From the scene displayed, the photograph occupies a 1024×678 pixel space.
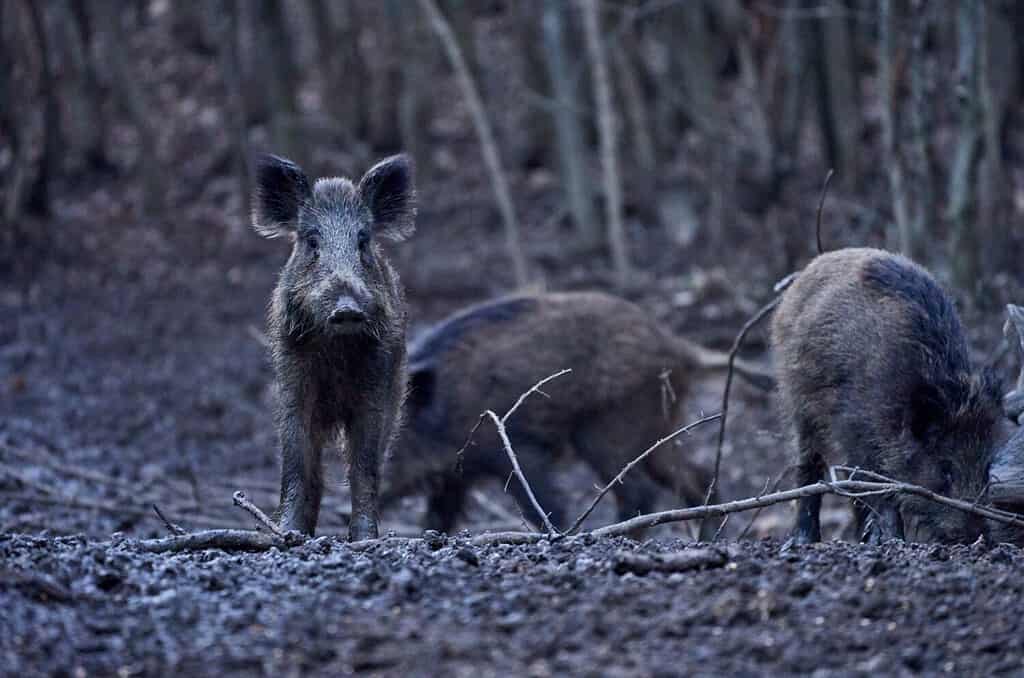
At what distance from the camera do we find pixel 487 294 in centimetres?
1388

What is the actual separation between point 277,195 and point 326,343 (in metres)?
0.80

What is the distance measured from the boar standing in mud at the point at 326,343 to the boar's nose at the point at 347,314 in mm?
151

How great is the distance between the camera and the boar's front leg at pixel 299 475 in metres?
5.89

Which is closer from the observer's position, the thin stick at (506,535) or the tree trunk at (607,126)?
the thin stick at (506,535)

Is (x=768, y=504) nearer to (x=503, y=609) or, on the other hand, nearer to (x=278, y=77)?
(x=503, y=609)

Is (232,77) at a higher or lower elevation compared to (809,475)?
higher

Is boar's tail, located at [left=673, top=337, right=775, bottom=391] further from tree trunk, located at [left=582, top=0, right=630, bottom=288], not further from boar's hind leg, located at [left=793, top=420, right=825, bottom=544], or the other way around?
tree trunk, located at [left=582, top=0, right=630, bottom=288]

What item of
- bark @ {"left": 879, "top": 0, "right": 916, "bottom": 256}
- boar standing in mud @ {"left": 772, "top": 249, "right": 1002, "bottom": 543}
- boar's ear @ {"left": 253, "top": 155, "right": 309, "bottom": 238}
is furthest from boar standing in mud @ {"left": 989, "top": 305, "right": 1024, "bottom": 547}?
bark @ {"left": 879, "top": 0, "right": 916, "bottom": 256}

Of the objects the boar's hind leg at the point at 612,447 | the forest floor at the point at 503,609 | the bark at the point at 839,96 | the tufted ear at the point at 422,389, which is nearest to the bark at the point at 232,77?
the bark at the point at 839,96

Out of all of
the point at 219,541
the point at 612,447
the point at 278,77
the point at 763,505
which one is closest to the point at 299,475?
the point at 219,541

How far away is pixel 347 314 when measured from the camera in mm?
5410

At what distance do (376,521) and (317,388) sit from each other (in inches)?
23.6

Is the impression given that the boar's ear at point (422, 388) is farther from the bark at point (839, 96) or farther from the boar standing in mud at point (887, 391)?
the bark at point (839, 96)

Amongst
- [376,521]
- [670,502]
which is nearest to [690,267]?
[670,502]
